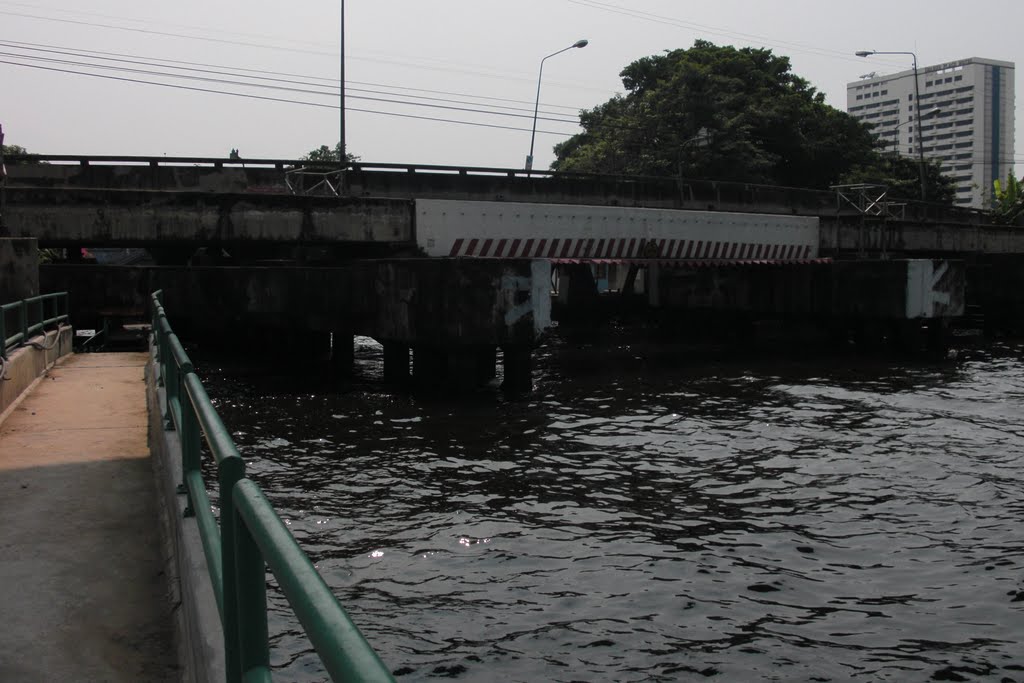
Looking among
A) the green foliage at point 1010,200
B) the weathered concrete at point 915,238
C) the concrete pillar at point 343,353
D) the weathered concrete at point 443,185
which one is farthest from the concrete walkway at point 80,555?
the green foliage at point 1010,200

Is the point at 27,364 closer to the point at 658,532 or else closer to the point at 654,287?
the point at 658,532

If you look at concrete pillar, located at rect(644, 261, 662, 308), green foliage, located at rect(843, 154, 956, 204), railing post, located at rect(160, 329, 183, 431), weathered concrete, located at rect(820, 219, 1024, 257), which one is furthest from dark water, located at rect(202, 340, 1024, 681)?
green foliage, located at rect(843, 154, 956, 204)

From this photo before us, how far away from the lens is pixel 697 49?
62.7 meters

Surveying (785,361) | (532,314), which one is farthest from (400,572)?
(785,361)

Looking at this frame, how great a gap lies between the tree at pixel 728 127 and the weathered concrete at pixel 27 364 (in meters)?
42.2

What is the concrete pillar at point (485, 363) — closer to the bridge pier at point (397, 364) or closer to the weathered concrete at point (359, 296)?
the weathered concrete at point (359, 296)

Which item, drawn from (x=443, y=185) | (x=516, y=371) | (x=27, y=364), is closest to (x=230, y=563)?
(x=27, y=364)

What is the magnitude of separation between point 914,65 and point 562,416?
42.2 m

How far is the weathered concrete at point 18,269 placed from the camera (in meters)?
12.1

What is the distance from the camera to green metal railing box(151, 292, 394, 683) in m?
1.20

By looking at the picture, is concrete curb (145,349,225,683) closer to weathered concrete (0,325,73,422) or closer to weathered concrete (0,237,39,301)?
weathered concrete (0,325,73,422)

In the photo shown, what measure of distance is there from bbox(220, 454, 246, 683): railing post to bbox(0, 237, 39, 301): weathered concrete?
37.3ft

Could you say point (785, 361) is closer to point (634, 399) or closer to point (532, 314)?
point (634, 399)

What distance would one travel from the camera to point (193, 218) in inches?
606
